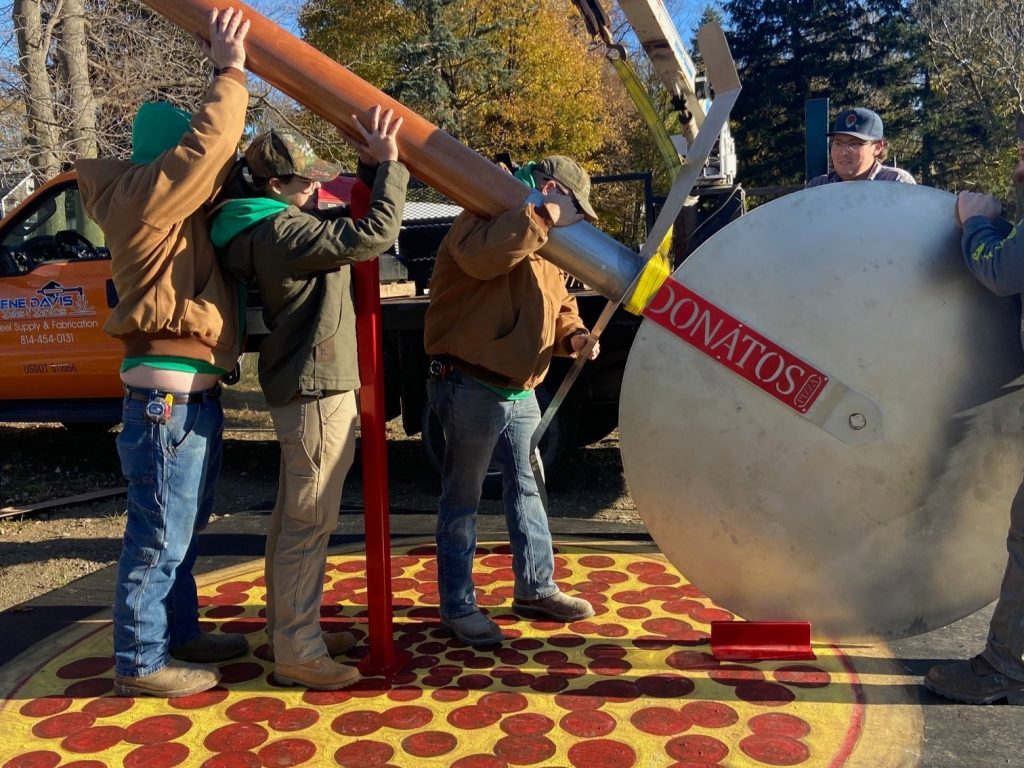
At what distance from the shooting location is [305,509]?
262 centimetres

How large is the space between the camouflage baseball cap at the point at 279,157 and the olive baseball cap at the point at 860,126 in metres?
2.06

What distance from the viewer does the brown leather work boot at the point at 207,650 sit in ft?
9.59

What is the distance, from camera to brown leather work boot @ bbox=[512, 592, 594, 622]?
320cm

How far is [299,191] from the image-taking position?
8.54ft

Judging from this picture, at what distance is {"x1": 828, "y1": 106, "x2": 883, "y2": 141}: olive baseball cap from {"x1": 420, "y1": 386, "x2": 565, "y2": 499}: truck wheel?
2.22m

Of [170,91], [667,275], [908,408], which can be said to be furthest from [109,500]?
[170,91]

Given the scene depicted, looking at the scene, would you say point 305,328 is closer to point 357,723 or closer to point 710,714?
point 357,723

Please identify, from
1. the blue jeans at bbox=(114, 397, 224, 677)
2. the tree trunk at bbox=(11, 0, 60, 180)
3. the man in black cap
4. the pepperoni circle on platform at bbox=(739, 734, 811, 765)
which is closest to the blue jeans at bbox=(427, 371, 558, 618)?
the blue jeans at bbox=(114, 397, 224, 677)

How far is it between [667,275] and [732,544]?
2.41ft

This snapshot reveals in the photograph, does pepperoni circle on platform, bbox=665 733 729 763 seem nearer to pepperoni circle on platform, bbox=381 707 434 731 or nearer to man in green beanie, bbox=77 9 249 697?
pepperoni circle on platform, bbox=381 707 434 731

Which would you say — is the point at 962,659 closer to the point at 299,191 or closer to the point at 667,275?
the point at 667,275

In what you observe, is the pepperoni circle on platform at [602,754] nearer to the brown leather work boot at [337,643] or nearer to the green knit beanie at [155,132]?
the brown leather work boot at [337,643]

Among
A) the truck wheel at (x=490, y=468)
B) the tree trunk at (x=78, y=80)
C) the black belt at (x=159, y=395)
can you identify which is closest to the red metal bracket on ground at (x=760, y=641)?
the black belt at (x=159, y=395)

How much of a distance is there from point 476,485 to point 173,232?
3.94ft
